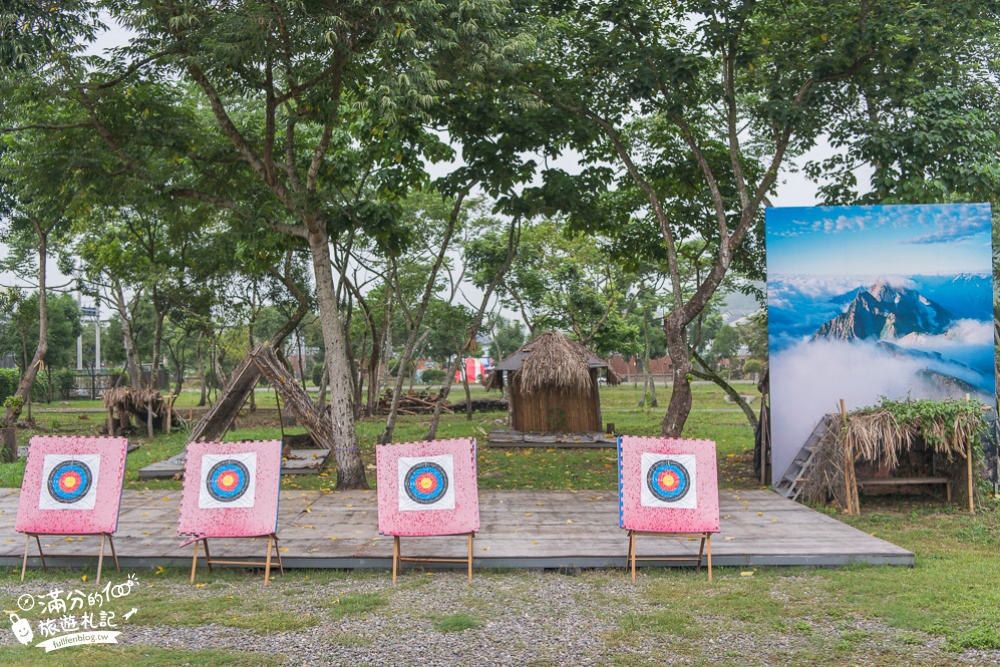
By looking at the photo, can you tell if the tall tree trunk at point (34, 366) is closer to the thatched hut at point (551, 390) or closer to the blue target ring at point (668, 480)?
the thatched hut at point (551, 390)

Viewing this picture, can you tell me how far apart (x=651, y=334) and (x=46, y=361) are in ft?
80.0

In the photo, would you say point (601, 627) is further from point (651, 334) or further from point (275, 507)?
point (651, 334)

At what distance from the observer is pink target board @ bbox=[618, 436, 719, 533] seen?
702cm

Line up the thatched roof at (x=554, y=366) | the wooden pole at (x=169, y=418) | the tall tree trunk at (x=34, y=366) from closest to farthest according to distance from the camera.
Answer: the tall tree trunk at (x=34, y=366) → the thatched roof at (x=554, y=366) → the wooden pole at (x=169, y=418)

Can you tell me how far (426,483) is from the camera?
284 inches

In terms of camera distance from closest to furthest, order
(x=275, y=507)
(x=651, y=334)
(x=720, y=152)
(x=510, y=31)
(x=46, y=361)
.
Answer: (x=275, y=507) < (x=510, y=31) < (x=720, y=152) < (x=46, y=361) < (x=651, y=334)

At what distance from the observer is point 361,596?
643 centimetres

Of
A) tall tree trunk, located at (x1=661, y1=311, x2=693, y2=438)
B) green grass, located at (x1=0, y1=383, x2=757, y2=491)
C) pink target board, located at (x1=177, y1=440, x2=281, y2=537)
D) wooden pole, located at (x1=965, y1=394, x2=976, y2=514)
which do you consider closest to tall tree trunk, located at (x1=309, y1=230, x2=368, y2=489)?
green grass, located at (x1=0, y1=383, x2=757, y2=491)

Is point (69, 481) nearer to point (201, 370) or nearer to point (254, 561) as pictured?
point (254, 561)

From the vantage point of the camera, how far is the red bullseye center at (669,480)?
7199 mm

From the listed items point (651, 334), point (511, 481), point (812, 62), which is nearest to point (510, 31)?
point (812, 62)

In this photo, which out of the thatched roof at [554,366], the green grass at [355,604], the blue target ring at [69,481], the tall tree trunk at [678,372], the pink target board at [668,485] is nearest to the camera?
the green grass at [355,604]

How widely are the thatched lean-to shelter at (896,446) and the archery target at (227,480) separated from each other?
255 inches

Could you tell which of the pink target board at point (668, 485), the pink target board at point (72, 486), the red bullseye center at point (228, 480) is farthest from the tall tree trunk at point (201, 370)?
the pink target board at point (668, 485)
